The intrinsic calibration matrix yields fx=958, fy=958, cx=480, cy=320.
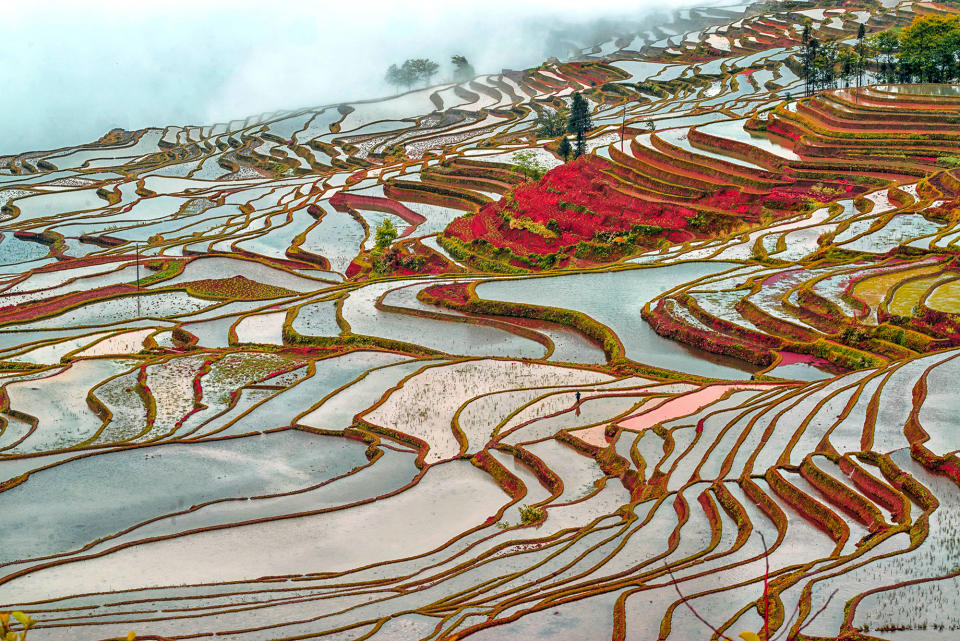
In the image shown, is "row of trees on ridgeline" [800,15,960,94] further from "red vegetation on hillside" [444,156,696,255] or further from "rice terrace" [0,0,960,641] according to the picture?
"red vegetation on hillside" [444,156,696,255]

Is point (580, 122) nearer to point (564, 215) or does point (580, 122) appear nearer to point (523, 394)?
point (564, 215)

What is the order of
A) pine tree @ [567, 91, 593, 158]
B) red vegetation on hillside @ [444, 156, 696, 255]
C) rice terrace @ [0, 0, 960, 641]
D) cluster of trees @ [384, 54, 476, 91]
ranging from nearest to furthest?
rice terrace @ [0, 0, 960, 641]
red vegetation on hillside @ [444, 156, 696, 255]
pine tree @ [567, 91, 593, 158]
cluster of trees @ [384, 54, 476, 91]

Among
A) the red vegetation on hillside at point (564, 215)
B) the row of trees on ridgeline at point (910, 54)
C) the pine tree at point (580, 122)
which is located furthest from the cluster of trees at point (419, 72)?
the red vegetation on hillside at point (564, 215)

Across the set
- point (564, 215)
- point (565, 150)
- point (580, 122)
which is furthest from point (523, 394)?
point (580, 122)

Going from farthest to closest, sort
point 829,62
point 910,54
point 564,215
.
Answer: point 829,62 < point 910,54 < point 564,215

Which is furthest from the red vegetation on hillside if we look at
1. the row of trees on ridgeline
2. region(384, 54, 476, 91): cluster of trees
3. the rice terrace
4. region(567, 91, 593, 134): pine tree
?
region(384, 54, 476, 91): cluster of trees

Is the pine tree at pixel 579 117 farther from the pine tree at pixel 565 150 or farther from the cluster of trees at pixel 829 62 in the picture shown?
the cluster of trees at pixel 829 62

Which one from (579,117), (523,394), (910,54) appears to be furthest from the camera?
(910,54)
